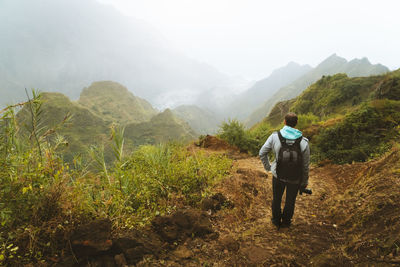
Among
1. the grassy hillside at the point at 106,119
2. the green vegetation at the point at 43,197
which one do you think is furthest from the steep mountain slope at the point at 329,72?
the green vegetation at the point at 43,197

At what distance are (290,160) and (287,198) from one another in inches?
29.4

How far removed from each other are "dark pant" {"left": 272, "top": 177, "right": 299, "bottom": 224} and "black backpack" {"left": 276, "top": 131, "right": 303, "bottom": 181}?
0.63 ft

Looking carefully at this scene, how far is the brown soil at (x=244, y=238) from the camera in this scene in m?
2.49

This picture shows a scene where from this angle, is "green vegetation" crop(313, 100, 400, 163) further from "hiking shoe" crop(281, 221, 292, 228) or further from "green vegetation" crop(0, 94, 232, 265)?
"green vegetation" crop(0, 94, 232, 265)

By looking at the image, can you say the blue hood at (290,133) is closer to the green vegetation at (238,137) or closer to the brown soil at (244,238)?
the brown soil at (244,238)

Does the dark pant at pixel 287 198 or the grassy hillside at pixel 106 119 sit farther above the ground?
the dark pant at pixel 287 198

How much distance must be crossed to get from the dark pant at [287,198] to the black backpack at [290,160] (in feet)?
0.63

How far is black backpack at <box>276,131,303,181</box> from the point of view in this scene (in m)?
3.03

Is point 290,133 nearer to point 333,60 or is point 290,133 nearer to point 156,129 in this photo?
point 156,129

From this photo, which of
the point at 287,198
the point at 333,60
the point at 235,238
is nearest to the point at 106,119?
the point at 235,238

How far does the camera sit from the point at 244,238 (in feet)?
10.4

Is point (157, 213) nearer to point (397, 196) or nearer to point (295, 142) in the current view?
point (295, 142)

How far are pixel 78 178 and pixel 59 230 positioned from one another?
724 millimetres

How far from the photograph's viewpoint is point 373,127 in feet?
22.8
